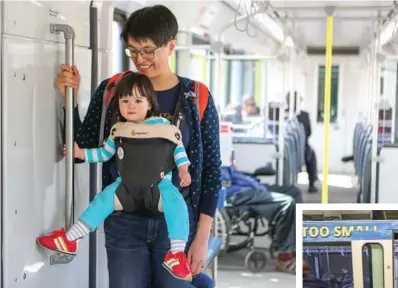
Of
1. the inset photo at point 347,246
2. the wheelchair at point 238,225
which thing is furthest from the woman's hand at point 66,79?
the wheelchair at point 238,225

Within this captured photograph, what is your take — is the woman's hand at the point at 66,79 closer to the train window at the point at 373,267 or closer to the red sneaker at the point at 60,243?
the red sneaker at the point at 60,243

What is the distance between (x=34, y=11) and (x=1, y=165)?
52 cm

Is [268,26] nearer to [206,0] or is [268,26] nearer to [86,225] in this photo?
[206,0]

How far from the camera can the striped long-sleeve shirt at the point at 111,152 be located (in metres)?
1.95

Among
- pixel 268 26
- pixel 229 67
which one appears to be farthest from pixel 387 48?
pixel 229 67

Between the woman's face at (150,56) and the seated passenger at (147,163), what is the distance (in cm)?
5

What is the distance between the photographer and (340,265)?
158cm

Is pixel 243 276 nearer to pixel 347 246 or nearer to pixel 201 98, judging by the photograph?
pixel 201 98

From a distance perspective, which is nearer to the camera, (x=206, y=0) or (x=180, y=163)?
(x=180, y=163)

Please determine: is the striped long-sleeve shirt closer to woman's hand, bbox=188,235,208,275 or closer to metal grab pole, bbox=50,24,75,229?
metal grab pole, bbox=50,24,75,229

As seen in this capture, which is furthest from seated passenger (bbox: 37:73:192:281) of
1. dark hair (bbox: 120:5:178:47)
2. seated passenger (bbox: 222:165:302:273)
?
seated passenger (bbox: 222:165:302:273)

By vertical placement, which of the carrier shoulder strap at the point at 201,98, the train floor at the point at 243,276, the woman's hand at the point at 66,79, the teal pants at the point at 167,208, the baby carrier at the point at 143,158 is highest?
the woman's hand at the point at 66,79

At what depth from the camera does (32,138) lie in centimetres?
212

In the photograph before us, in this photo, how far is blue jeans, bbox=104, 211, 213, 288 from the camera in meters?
1.96
